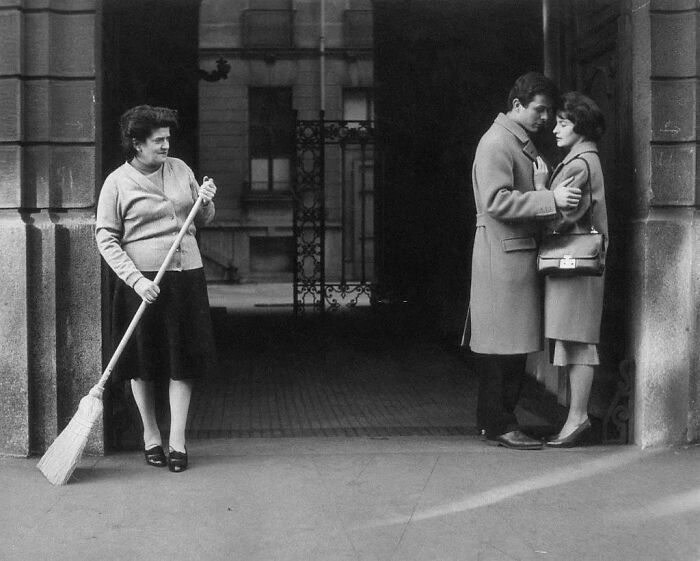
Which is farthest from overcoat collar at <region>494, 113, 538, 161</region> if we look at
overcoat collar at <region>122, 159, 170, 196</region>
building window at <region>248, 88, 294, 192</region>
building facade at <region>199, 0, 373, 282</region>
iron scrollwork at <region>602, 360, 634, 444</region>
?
building window at <region>248, 88, 294, 192</region>

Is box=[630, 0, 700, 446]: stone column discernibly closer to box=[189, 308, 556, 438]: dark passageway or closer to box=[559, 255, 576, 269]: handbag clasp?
box=[559, 255, 576, 269]: handbag clasp

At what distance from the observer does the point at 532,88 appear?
5.66 m

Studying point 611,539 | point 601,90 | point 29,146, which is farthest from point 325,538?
point 601,90

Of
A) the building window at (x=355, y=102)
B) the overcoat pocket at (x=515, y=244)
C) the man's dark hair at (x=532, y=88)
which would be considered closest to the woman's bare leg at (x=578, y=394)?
the overcoat pocket at (x=515, y=244)

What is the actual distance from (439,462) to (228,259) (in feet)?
72.6

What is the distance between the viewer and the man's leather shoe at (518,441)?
18.8 ft

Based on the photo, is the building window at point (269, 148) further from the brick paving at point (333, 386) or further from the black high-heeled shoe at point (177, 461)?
the black high-heeled shoe at point (177, 461)

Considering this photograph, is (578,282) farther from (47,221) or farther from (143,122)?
(47,221)

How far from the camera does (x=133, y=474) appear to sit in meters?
5.25

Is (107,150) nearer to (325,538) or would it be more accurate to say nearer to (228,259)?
(325,538)

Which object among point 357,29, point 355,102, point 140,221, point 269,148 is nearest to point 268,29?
point 357,29

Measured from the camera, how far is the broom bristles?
16.5 ft

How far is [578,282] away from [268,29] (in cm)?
2356

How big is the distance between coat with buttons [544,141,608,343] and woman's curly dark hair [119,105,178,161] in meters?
2.09
